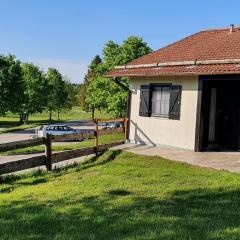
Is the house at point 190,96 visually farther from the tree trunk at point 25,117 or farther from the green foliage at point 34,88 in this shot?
the tree trunk at point 25,117

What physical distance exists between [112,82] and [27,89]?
2161 cm

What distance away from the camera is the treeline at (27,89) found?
4962 cm

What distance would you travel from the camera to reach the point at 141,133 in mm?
17625

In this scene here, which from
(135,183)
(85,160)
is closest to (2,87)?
(85,160)

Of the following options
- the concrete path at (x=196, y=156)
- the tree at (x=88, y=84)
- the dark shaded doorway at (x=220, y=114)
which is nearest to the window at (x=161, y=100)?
the dark shaded doorway at (x=220, y=114)

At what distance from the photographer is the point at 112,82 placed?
4147 cm

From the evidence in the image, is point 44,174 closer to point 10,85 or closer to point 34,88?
point 10,85

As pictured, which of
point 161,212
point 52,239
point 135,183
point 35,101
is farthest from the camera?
point 35,101

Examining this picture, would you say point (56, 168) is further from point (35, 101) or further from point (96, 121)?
point (35, 101)

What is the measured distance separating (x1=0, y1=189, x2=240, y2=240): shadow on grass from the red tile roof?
20.2 ft

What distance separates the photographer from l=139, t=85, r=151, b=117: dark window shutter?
17.1m

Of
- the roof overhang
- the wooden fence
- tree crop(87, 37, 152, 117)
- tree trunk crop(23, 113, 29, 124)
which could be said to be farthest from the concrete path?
tree trunk crop(23, 113, 29, 124)

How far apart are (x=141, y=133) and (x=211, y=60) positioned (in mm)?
4057

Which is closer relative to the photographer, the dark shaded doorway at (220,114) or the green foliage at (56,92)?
the dark shaded doorway at (220,114)
